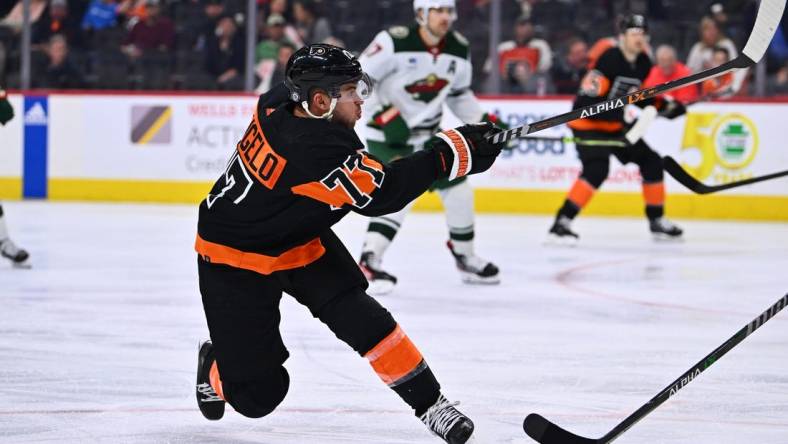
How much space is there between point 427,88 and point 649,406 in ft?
10.6

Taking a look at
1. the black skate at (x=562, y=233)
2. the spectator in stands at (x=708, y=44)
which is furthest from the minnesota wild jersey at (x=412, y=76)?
the spectator in stands at (x=708, y=44)

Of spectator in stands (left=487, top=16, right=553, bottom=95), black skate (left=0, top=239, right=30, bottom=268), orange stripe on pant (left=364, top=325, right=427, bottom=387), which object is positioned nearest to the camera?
orange stripe on pant (left=364, top=325, right=427, bottom=387)

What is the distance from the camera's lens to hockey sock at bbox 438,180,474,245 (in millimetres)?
A: 5742

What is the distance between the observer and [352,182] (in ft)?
8.52

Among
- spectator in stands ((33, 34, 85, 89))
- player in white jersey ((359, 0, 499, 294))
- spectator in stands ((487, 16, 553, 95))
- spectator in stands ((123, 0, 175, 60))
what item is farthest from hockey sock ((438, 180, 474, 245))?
spectator in stands ((33, 34, 85, 89))

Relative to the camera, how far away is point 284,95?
2.83 meters

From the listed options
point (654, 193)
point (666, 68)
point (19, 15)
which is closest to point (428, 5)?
point (654, 193)

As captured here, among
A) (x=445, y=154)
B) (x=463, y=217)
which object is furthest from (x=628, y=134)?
(x=445, y=154)

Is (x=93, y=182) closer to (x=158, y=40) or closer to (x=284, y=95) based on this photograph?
(x=158, y=40)

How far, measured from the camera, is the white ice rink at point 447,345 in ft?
10.1

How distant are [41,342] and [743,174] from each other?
6031 millimetres

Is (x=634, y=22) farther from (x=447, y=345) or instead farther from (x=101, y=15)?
(x=101, y=15)

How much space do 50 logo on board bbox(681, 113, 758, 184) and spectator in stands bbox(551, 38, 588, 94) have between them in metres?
0.86

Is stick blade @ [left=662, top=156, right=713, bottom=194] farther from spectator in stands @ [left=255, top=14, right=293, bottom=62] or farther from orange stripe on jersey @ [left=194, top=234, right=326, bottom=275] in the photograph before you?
spectator in stands @ [left=255, top=14, right=293, bottom=62]
